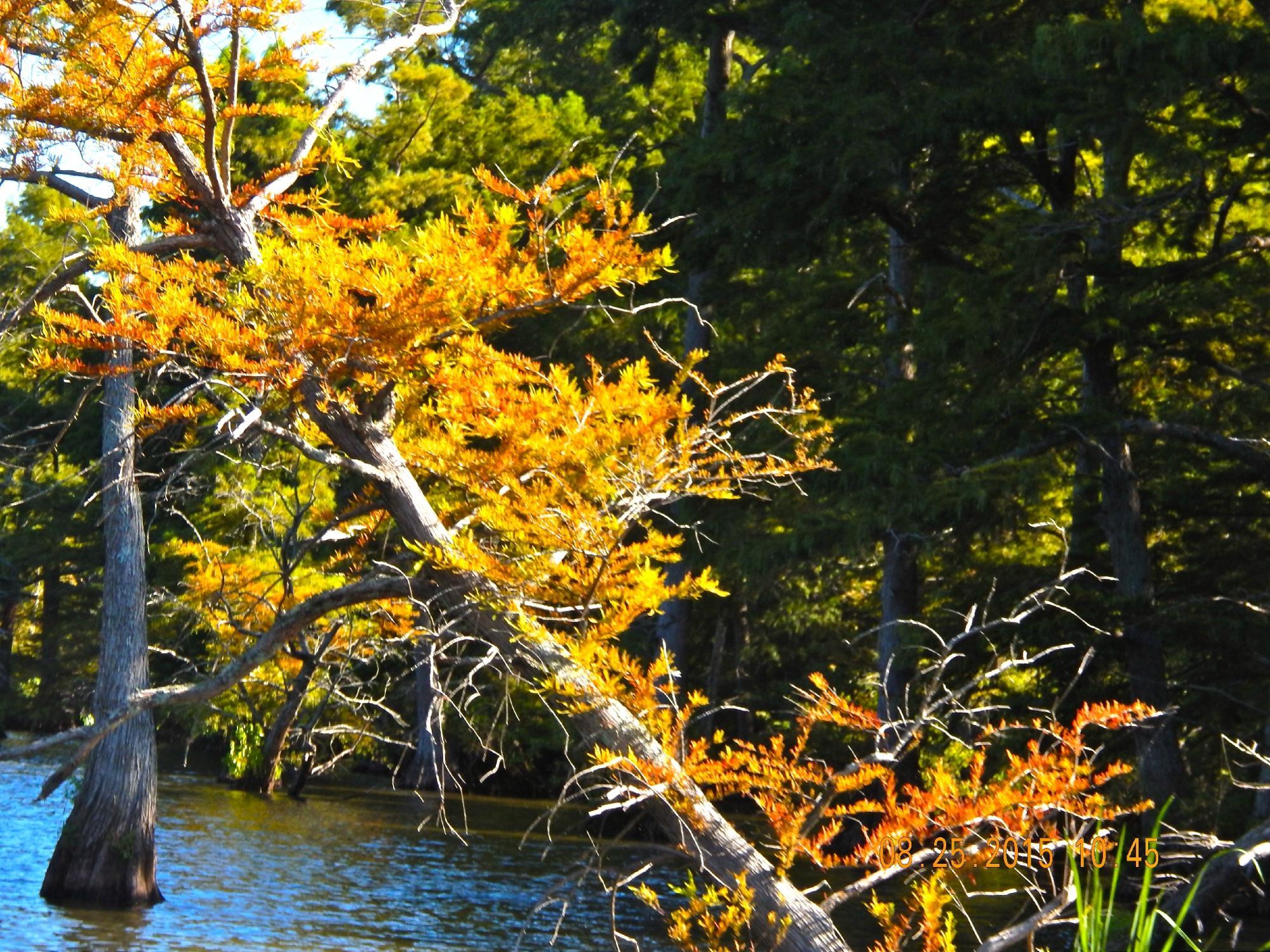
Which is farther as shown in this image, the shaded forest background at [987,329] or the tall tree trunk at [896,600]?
the tall tree trunk at [896,600]

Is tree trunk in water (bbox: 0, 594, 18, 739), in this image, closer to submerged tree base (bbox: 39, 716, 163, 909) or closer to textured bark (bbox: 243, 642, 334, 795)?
textured bark (bbox: 243, 642, 334, 795)

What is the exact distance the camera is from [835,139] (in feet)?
41.4

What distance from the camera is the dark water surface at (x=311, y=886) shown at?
35.7 feet

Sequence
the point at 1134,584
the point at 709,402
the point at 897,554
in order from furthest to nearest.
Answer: the point at 897,554, the point at 709,402, the point at 1134,584

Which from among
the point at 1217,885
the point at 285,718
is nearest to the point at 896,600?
the point at 285,718

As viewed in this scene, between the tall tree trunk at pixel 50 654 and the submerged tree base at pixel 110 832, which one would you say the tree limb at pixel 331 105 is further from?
the tall tree trunk at pixel 50 654

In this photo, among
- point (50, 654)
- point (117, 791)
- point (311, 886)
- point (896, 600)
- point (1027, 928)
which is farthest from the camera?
point (50, 654)

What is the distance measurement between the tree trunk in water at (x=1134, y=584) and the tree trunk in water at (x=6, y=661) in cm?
2128

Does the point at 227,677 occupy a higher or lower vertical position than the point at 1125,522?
lower

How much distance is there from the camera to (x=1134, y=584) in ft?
41.8

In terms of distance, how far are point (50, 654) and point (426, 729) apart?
2751 cm

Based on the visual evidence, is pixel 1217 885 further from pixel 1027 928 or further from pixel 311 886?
pixel 311 886

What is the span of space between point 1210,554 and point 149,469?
1305 centimetres

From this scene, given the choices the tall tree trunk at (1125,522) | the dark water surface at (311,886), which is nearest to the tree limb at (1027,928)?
the dark water surface at (311,886)
